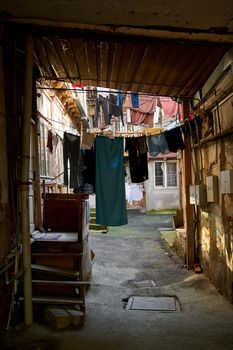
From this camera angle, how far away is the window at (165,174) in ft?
98.6

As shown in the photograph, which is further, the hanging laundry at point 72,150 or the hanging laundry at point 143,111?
the hanging laundry at point 143,111

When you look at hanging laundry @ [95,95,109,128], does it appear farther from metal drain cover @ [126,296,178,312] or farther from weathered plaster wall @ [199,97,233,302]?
metal drain cover @ [126,296,178,312]

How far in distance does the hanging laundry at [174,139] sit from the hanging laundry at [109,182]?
4.88 feet

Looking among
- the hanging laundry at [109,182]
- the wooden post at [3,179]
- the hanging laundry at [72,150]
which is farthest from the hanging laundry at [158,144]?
the wooden post at [3,179]

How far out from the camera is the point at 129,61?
7676 millimetres

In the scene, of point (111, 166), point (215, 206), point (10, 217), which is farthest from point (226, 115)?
point (10, 217)

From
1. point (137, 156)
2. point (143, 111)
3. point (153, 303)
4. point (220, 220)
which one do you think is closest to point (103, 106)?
point (143, 111)

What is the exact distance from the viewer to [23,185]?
612 centimetres

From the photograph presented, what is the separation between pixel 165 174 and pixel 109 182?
2115 cm

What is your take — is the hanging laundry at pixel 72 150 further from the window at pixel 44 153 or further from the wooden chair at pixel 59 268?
the wooden chair at pixel 59 268

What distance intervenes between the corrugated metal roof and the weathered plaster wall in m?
1.18

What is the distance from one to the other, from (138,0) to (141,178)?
6.14 metres

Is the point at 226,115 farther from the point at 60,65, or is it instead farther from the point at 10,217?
the point at 10,217

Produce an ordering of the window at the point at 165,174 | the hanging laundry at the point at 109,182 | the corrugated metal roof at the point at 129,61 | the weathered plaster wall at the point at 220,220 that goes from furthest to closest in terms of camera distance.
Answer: the window at the point at 165,174 → the hanging laundry at the point at 109,182 → the weathered plaster wall at the point at 220,220 → the corrugated metal roof at the point at 129,61
